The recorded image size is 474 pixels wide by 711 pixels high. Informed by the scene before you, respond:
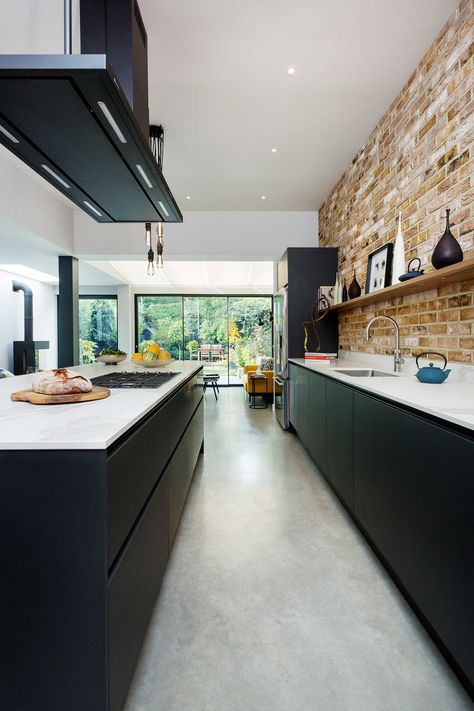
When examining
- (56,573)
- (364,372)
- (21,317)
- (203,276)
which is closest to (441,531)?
(56,573)

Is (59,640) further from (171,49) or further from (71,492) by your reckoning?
(171,49)

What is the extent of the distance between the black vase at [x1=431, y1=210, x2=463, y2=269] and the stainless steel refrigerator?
2584mm


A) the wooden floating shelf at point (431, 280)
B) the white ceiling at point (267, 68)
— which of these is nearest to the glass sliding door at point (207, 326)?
the white ceiling at point (267, 68)

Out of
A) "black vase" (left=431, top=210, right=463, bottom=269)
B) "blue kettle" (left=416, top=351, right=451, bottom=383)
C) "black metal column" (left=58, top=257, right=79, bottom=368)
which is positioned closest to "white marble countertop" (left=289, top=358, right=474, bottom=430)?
"blue kettle" (left=416, top=351, right=451, bottom=383)

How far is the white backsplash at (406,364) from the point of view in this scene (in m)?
2.03

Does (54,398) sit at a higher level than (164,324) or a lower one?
lower

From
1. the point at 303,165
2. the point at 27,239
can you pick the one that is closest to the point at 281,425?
the point at 303,165

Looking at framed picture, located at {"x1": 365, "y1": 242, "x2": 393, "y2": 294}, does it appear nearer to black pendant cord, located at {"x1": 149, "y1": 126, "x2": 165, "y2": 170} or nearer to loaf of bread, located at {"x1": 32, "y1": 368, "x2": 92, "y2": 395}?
black pendant cord, located at {"x1": 149, "y1": 126, "x2": 165, "y2": 170}

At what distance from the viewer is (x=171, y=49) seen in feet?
7.89

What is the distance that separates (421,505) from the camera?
132 centimetres

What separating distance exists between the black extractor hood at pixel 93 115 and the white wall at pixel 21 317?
20.7ft

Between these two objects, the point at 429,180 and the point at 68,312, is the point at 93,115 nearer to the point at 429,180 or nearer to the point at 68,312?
the point at 429,180

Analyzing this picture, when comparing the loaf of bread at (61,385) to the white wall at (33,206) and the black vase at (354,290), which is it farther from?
the white wall at (33,206)

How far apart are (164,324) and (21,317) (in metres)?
3.02
